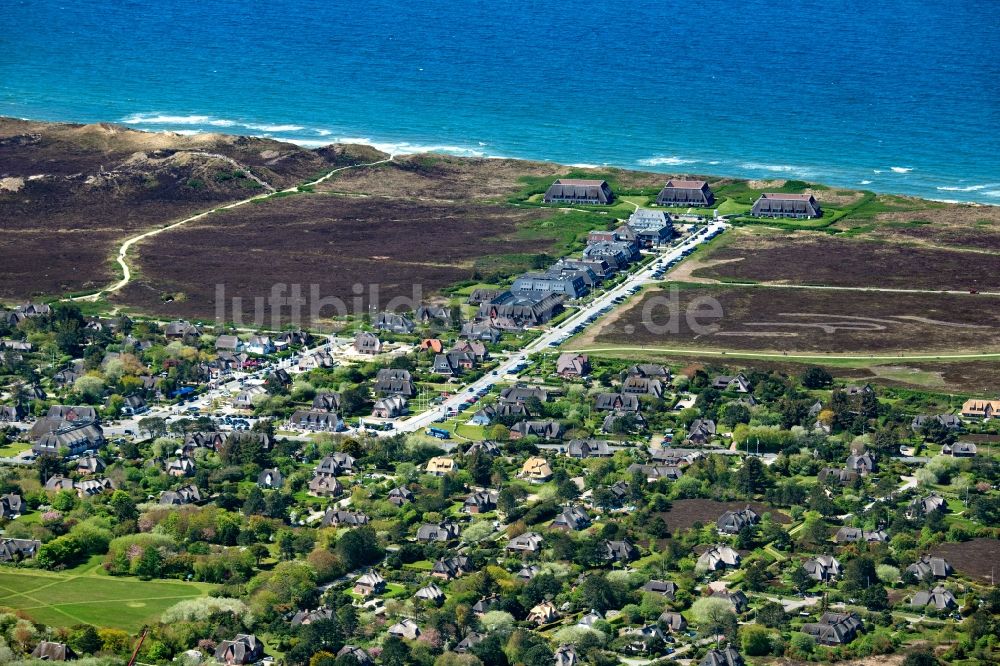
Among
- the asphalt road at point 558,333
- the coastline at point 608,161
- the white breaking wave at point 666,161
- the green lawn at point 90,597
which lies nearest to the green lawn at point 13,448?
the green lawn at point 90,597

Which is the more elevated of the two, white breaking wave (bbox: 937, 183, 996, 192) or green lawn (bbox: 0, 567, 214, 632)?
white breaking wave (bbox: 937, 183, 996, 192)

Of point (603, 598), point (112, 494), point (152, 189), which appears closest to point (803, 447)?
point (603, 598)

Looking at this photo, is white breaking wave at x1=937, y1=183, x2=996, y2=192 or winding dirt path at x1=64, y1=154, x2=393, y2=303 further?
white breaking wave at x1=937, y1=183, x2=996, y2=192

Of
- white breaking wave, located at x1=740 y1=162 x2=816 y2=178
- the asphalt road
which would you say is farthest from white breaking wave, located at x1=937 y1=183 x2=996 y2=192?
the asphalt road

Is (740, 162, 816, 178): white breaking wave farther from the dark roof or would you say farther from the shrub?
the shrub

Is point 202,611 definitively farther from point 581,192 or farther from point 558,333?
point 581,192

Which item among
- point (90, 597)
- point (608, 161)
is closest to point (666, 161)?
point (608, 161)

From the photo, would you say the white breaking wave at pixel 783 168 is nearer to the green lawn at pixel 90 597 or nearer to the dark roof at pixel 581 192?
the dark roof at pixel 581 192
